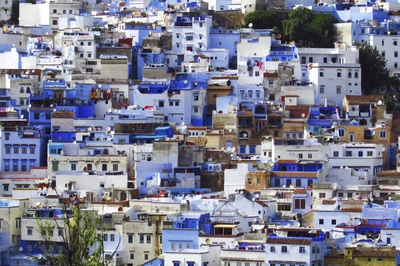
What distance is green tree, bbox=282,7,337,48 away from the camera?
2810 inches

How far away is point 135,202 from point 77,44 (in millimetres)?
17579

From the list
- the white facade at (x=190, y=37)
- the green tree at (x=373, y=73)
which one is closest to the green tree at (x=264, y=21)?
the white facade at (x=190, y=37)

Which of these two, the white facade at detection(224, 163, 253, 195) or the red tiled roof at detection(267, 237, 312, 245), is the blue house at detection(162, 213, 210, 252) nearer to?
the red tiled roof at detection(267, 237, 312, 245)

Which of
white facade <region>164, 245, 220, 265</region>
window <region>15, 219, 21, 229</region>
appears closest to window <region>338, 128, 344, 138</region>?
white facade <region>164, 245, 220, 265</region>

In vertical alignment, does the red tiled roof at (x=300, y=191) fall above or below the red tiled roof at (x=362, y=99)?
below

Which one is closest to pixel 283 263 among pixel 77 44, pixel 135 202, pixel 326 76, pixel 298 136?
pixel 135 202

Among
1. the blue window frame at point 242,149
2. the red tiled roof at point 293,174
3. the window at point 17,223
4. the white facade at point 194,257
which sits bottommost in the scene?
the white facade at point 194,257

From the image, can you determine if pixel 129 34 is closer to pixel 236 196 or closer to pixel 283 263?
pixel 236 196

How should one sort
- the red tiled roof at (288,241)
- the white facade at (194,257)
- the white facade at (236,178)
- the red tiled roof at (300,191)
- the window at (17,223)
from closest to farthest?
the red tiled roof at (288,241) < the white facade at (194,257) < the window at (17,223) < the red tiled roof at (300,191) < the white facade at (236,178)

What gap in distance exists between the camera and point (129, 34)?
72.3 meters

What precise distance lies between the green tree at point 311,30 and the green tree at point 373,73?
9.05 ft

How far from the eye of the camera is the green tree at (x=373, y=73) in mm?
67750

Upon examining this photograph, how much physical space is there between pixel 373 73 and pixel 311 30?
180 inches

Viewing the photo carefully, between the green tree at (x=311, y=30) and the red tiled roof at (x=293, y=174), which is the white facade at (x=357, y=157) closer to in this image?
the red tiled roof at (x=293, y=174)
